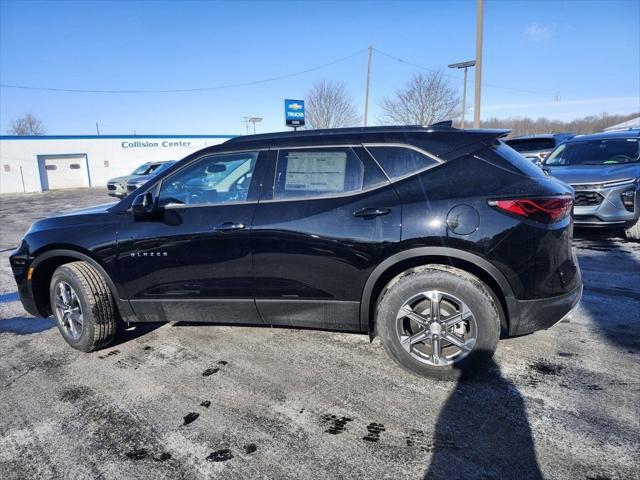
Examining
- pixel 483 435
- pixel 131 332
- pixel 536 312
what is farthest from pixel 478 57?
pixel 483 435

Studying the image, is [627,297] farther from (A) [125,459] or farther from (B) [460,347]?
(A) [125,459]

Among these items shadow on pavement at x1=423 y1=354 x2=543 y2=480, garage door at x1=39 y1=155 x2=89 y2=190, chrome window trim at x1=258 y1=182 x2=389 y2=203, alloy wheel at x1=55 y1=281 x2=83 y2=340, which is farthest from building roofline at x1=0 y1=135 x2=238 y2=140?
shadow on pavement at x1=423 y1=354 x2=543 y2=480

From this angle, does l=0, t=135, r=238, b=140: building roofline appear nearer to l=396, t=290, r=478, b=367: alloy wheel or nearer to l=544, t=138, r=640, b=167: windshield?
l=544, t=138, r=640, b=167: windshield

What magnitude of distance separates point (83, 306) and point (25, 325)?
1.56 meters

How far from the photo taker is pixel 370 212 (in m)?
2.95

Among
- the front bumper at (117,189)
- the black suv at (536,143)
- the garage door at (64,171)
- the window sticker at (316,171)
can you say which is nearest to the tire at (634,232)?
the black suv at (536,143)

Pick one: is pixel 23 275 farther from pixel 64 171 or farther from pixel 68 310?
pixel 64 171

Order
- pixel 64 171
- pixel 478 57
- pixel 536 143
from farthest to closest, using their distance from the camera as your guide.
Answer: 1. pixel 64 171
2. pixel 478 57
3. pixel 536 143

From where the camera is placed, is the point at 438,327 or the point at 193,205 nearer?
the point at 438,327

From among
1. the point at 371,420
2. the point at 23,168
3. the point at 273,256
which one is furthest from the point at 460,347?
the point at 23,168

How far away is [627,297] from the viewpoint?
4.41 m

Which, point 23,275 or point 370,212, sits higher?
point 370,212

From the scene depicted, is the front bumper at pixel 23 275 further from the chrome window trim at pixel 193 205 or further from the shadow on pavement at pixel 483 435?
the shadow on pavement at pixel 483 435

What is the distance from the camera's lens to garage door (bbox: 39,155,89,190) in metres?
32.6
